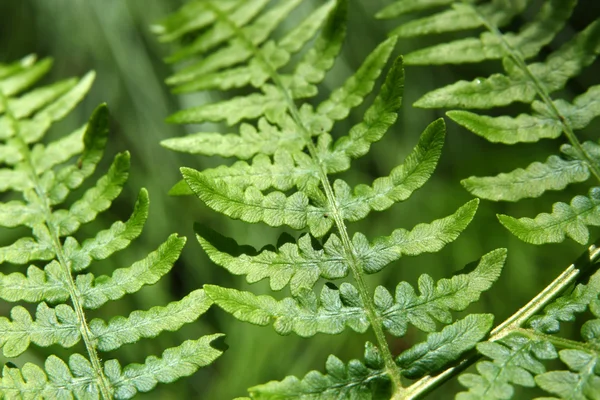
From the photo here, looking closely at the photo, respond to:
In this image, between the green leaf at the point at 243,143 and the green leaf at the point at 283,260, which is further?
the green leaf at the point at 243,143

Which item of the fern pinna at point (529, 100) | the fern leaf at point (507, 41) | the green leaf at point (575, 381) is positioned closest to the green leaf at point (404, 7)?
the fern pinna at point (529, 100)

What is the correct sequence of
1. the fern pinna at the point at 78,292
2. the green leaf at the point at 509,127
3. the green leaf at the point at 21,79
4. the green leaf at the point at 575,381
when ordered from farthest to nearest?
the green leaf at the point at 21,79 → the green leaf at the point at 509,127 → the fern pinna at the point at 78,292 → the green leaf at the point at 575,381

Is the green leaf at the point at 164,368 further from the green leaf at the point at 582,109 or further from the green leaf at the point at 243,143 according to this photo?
the green leaf at the point at 582,109

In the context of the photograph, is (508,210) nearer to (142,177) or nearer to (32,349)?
(142,177)

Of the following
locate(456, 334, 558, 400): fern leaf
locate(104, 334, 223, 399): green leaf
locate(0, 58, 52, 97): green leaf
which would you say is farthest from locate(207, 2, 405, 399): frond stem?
locate(0, 58, 52, 97): green leaf

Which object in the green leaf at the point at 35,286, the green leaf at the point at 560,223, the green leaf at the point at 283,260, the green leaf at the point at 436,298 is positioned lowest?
the green leaf at the point at 436,298

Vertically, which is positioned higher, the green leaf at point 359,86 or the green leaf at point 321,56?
the green leaf at point 321,56

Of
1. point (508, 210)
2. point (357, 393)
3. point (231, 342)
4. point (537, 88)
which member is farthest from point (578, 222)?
point (231, 342)

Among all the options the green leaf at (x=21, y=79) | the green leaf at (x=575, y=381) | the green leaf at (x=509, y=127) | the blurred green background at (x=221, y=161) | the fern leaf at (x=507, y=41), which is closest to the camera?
the green leaf at (x=575, y=381)

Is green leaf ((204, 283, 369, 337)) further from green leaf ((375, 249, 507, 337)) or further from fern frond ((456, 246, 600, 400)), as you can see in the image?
fern frond ((456, 246, 600, 400))

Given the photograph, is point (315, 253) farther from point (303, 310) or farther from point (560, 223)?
point (560, 223)
